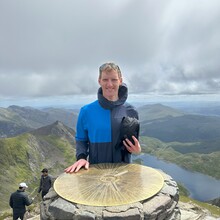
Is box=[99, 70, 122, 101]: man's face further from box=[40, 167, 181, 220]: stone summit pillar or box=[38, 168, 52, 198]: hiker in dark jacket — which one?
box=[38, 168, 52, 198]: hiker in dark jacket

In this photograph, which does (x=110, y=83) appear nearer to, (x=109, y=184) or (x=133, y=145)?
(x=133, y=145)

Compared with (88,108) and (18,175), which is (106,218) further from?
(18,175)

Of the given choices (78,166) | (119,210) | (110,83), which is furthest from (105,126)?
(119,210)

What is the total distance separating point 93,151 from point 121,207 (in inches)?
111

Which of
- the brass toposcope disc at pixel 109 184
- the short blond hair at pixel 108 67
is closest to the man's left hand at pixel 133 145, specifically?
the brass toposcope disc at pixel 109 184

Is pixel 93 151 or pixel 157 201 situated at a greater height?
pixel 93 151

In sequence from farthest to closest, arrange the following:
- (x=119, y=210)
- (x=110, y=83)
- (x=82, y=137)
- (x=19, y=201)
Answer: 1. (x=19, y=201)
2. (x=82, y=137)
3. (x=110, y=83)
4. (x=119, y=210)

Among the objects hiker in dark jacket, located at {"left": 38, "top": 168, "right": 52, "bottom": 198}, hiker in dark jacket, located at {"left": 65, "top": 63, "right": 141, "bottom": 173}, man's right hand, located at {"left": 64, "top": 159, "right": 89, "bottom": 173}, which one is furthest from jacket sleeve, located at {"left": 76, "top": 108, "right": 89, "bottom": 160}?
hiker in dark jacket, located at {"left": 38, "top": 168, "right": 52, "bottom": 198}

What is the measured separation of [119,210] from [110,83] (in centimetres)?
393

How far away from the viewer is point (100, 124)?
30.3ft

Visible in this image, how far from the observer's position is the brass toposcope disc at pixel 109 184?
7684 millimetres

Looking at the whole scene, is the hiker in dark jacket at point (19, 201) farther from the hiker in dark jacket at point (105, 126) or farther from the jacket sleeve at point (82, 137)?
the jacket sleeve at point (82, 137)

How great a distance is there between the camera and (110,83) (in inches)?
346

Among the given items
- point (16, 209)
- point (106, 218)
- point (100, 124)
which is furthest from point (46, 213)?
point (16, 209)
